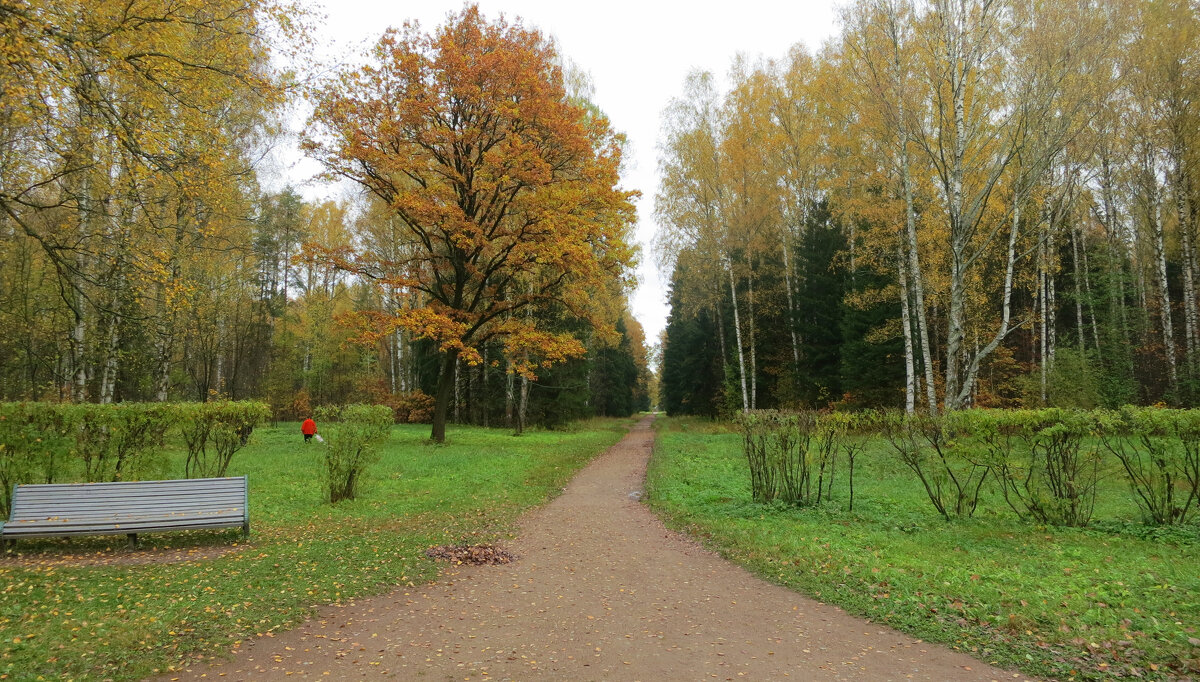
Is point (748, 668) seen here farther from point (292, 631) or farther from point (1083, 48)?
point (1083, 48)

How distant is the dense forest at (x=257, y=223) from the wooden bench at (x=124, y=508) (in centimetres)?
209

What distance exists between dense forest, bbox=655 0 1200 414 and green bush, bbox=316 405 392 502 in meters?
12.9

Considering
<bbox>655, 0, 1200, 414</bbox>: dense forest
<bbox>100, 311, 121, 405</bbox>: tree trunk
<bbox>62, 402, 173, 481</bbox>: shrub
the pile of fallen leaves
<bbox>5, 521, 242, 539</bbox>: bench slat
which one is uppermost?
<bbox>655, 0, 1200, 414</bbox>: dense forest

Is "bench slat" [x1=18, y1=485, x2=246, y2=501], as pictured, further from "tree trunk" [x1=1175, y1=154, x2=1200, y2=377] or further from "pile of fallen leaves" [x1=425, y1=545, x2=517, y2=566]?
"tree trunk" [x1=1175, y1=154, x2=1200, y2=377]

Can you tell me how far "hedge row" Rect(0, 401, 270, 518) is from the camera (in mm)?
7109

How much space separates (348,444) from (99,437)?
3.41m

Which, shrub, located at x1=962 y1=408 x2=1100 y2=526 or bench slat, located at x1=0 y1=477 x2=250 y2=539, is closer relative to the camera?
bench slat, located at x1=0 y1=477 x2=250 y2=539

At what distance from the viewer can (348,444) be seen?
934cm

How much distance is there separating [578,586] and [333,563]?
271 cm

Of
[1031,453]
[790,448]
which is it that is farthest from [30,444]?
[1031,453]

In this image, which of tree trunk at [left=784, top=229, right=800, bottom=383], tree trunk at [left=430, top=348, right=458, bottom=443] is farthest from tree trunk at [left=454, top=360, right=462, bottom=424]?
tree trunk at [left=784, top=229, right=800, bottom=383]

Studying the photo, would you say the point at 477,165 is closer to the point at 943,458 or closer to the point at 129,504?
the point at 129,504

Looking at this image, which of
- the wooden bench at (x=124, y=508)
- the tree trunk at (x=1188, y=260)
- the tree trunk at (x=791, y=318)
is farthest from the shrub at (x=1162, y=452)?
the tree trunk at (x=791, y=318)

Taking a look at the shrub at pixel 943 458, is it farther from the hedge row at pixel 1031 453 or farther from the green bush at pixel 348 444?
the green bush at pixel 348 444
